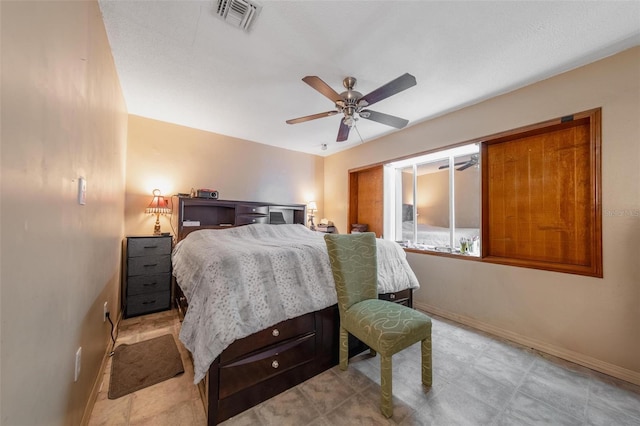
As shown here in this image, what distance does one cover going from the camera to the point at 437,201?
356 cm

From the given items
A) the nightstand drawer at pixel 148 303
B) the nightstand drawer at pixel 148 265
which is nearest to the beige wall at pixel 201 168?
the nightstand drawer at pixel 148 265

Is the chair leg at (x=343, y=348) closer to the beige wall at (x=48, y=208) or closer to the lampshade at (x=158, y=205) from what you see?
the beige wall at (x=48, y=208)

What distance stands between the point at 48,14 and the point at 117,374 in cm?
231

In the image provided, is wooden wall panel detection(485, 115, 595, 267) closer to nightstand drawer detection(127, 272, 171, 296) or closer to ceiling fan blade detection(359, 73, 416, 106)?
ceiling fan blade detection(359, 73, 416, 106)

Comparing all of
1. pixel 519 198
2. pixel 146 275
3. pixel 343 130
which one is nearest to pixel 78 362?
pixel 146 275

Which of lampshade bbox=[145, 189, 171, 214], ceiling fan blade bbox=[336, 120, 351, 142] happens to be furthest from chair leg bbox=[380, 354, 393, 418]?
lampshade bbox=[145, 189, 171, 214]

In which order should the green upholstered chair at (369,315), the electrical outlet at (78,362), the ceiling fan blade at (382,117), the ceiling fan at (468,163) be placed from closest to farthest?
the electrical outlet at (78,362), the green upholstered chair at (369,315), the ceiling fan blade at (382,117), the ceiling fan at (468,163)

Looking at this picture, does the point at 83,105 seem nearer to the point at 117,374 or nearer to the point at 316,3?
the point at 316,3

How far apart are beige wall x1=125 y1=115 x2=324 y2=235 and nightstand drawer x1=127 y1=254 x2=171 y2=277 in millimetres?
590

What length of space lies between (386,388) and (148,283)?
3.02 m

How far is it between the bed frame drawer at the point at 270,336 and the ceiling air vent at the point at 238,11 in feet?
7.29

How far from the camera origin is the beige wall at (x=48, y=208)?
68 cm

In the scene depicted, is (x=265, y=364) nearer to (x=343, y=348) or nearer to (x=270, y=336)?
(x=270, y=336)

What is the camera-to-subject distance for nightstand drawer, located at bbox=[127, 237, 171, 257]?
2.90 m
